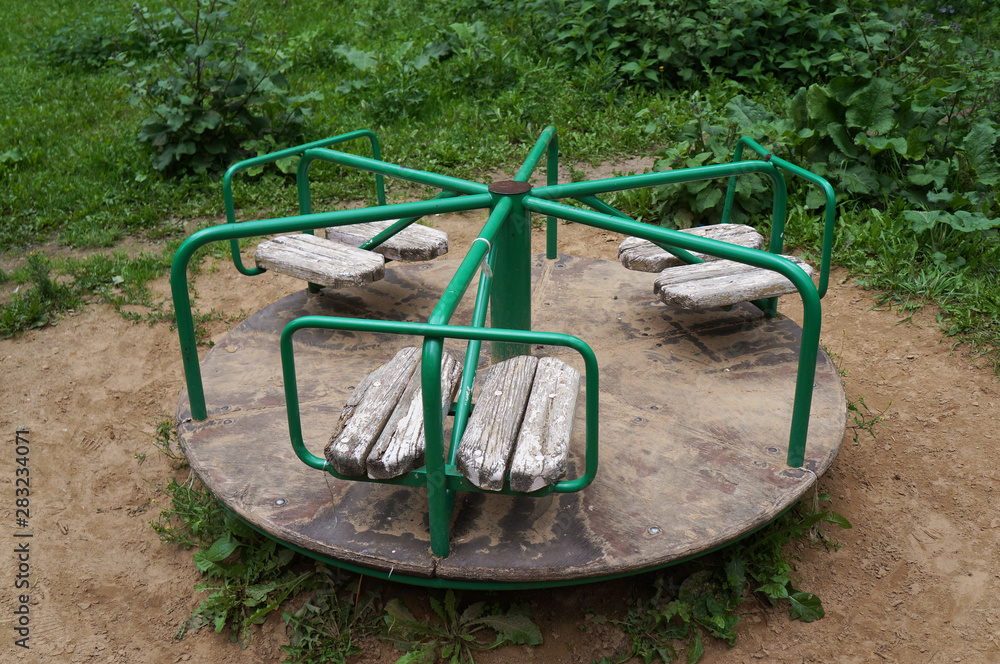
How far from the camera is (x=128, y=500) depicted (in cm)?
290

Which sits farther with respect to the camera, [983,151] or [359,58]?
[359,58]

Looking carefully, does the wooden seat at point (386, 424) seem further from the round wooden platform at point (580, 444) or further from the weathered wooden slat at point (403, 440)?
the round wooden platform at point (580, 444)

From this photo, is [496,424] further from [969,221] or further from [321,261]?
[969,221]

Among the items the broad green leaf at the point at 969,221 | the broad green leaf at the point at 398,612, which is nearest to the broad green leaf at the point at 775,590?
the broad green leaf at the point at 398,612

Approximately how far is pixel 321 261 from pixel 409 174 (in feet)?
1.93

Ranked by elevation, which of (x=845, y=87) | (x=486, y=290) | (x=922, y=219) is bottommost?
(x=922, y=219)

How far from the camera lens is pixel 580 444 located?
2.52 m

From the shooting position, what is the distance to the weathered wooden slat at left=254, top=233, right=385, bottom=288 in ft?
10.0

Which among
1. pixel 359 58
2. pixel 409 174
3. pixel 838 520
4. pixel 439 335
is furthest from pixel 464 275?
pixel 359 58

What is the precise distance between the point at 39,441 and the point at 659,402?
2.43 m

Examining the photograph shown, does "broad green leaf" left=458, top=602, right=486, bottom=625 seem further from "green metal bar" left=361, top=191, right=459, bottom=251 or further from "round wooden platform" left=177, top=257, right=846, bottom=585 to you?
"green metal bar" left=361, top=191, right=459, bottom=251

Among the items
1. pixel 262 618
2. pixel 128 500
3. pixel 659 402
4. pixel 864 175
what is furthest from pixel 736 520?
pixel 864 175

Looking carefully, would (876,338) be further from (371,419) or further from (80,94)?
(80,94)

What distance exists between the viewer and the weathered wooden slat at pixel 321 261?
3.06m
